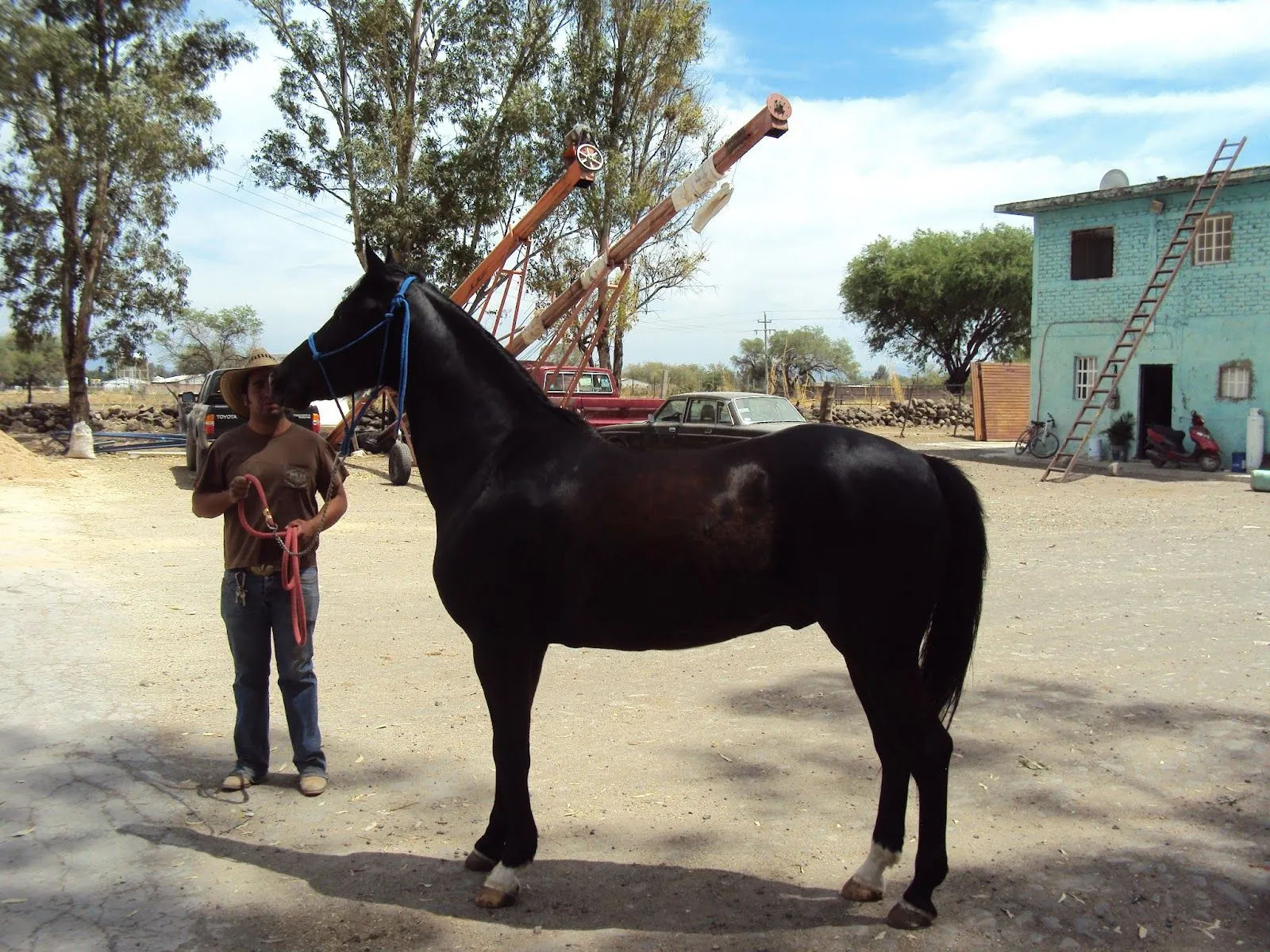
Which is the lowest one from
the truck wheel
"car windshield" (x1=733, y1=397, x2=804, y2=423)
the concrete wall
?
the truck wheel

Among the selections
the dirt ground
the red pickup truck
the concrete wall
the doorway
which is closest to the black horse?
the dirt ground

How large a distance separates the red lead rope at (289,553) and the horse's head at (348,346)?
28.1 inches

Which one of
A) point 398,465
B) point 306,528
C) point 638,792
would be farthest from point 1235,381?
point 306,528

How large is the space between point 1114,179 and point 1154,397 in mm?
5808

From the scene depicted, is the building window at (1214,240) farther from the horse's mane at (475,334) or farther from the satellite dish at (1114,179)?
the horse's mane at (475,334)

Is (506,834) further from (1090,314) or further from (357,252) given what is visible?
(1090,314)

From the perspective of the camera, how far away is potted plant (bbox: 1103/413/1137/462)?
22172mm

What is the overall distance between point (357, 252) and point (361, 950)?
817 inches

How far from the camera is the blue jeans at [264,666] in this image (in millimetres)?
4156

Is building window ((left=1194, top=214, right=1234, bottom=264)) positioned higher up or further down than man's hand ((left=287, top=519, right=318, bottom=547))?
higher up

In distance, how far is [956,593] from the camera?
338 centimetres

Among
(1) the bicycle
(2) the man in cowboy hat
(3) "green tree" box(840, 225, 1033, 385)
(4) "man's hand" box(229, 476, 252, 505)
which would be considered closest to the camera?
(4) "man's hand" box(229, 476, 252, 505)

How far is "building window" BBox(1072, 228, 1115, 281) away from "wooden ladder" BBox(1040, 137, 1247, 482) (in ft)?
5.86

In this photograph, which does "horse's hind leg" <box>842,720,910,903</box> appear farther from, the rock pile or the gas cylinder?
the rock pile
